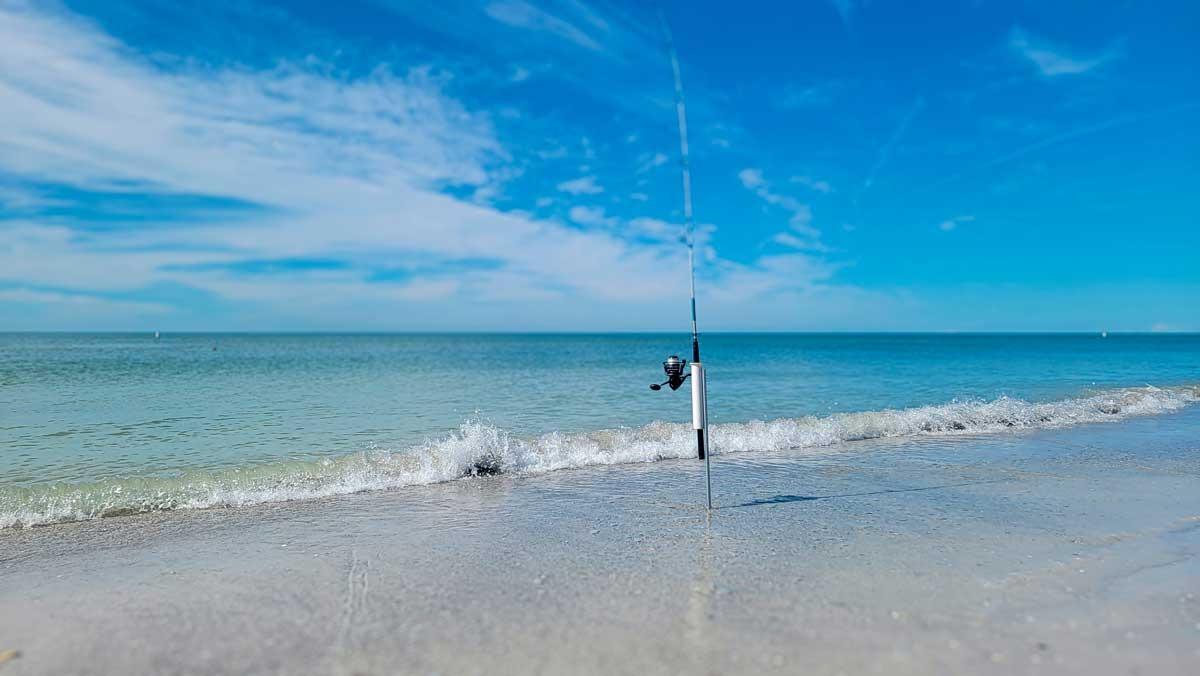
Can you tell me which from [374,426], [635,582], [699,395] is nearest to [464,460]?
[699,395]

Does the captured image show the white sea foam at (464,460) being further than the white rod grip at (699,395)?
Yes

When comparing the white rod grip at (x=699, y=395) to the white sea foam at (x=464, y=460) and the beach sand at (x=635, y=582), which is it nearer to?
the beach sand at (x=635, y=582)

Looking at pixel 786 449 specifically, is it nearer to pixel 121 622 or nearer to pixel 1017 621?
pixel 1017 621

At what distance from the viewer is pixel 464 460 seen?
8953 millimetres

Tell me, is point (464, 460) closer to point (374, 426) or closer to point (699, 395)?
point (699, 395)

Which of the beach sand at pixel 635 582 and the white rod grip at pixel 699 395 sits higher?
the white rod grip at pixel 699 395

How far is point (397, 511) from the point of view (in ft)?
22.6

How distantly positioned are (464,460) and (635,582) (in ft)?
16.1

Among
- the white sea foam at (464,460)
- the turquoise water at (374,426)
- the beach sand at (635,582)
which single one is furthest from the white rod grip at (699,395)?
the turquoise water at (374,426)

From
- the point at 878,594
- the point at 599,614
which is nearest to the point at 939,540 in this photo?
the point at 878,594

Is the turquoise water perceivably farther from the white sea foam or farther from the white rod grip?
the white rod grip

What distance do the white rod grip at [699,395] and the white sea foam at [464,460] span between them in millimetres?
3685

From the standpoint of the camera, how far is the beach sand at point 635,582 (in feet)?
11.2

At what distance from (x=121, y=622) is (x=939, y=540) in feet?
19.1
